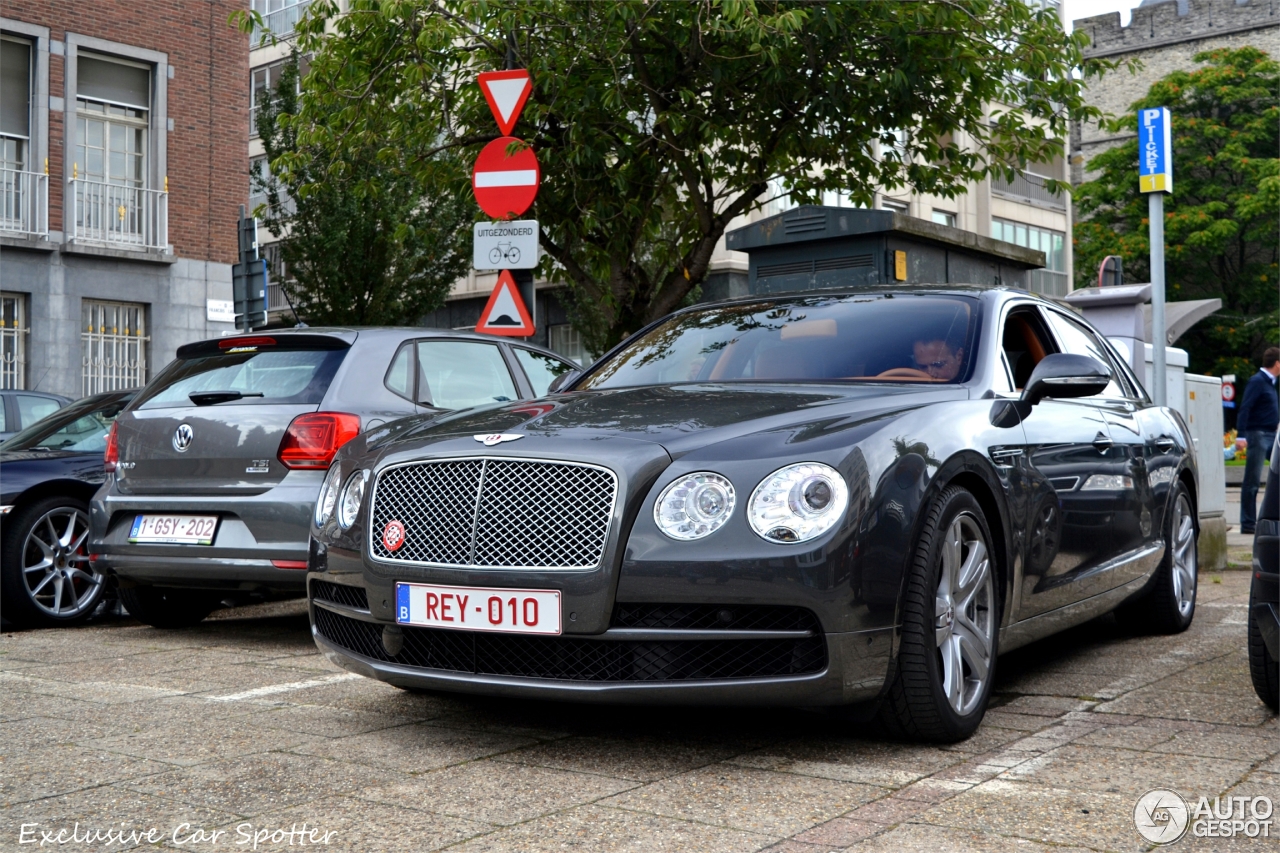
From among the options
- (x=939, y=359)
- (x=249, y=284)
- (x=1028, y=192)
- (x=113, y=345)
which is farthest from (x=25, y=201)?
(x=1028, y=192)

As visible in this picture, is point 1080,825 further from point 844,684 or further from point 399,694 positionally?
point 399,694

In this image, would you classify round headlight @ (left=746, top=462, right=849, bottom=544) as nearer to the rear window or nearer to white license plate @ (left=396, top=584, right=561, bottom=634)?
white license plate @ (left=396, top=584, right=561, bottom=634)

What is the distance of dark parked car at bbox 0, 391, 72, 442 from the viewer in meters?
10.3

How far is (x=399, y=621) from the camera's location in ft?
13.8

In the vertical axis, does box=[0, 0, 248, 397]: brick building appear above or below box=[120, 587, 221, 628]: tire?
above

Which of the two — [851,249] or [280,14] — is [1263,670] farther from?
[280,14]

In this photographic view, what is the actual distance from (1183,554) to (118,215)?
62.8ft

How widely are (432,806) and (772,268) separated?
964 centimetres

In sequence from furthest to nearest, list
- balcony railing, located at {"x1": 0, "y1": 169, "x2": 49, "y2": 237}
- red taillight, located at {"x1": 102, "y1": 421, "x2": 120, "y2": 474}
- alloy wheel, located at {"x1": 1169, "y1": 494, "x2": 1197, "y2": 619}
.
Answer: balcony railing, located at {"x1": 0, "y1": 169, "x2": 49, "y2": 237}
red taillight, located at {"x1": 102, "y1": 421, "x2": 120, "y2": 474}
alloy wheel, located at {"x1": 1169, "y1": 494, "x2": 1197, "y2": 619}

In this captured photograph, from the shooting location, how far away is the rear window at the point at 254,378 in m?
6.73

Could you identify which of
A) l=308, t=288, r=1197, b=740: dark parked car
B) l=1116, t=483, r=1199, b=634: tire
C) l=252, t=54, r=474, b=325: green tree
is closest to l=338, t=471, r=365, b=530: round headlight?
l=308, t=288, r=1197, b=740: dark parked car

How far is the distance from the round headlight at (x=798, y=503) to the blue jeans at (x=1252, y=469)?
10.9m

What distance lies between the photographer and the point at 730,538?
12.5 feet

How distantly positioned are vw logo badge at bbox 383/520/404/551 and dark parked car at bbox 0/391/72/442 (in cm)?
Answer: 683
